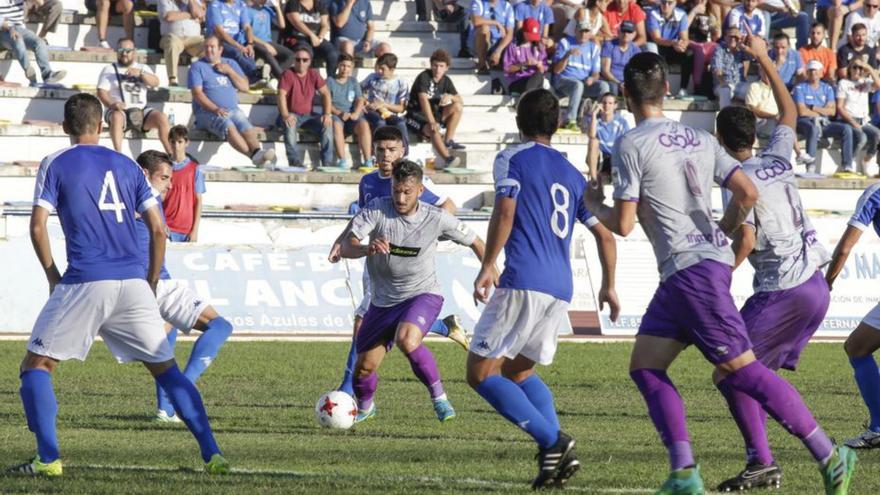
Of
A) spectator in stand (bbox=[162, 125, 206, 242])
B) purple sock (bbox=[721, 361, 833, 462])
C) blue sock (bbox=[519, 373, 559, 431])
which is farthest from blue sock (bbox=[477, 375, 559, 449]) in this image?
spectator in stand (bbox=[162, 125, 206, 242])

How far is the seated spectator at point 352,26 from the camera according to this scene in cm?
2492

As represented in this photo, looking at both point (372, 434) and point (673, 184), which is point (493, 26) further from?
point (673, 184)

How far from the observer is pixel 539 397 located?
8.69m

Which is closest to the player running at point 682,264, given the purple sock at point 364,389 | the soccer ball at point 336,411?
the soccer ball at point 336,411

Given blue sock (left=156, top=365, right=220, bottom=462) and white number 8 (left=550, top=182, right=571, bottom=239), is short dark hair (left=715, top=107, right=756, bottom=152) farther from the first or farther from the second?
blue sock (left=156, top=365, right=220, bottom=462)

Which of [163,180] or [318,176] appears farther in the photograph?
[318,176]

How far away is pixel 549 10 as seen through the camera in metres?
25.8

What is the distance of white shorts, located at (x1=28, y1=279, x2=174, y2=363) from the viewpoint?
8352 mm

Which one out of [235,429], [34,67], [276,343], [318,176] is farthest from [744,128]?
[34,67]

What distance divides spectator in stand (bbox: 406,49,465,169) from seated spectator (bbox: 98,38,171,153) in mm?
4030

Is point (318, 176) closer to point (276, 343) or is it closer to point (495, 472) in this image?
point (276, 343)

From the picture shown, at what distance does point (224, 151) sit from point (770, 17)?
11.1 m

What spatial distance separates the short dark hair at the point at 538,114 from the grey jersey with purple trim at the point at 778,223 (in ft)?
4.85

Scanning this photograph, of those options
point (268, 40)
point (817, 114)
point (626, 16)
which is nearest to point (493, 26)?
point (626, 16)
